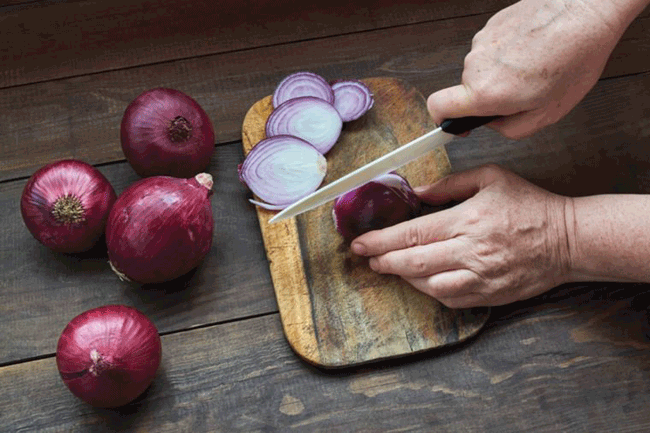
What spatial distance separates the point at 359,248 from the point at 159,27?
2.14 feet

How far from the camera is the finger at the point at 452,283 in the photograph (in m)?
1.21

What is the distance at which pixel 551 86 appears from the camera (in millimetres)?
1134

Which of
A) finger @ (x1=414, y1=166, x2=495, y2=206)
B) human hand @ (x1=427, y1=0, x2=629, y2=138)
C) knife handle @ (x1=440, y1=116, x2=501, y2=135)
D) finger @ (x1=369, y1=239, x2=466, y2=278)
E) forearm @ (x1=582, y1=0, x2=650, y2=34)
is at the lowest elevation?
finger @ (x1=369, y1=239, x2=466, y2=278)

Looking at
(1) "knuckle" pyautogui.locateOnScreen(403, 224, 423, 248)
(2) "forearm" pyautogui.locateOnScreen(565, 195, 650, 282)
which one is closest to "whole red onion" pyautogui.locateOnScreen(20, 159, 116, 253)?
(1) "knuckle" pyautogui.locateOnScreen(403, 224, 423, 248)

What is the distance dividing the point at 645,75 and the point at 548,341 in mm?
621

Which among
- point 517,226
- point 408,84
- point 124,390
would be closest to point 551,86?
point 517,226

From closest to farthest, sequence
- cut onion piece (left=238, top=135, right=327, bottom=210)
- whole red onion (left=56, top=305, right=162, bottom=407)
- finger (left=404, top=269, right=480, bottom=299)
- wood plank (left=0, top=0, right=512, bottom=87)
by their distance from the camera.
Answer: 1. whole red onion (left=56, top=305, right=162, bottom=407)
2. finger (left=404, top=269, right=480, bottom=299)
3. cut onion piece (left=238, top=135, right=327, bottom=210)
4. wood plank (left=0, top=0, right=512, bottom=87)

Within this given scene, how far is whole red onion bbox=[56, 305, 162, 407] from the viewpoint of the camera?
1.11 meters

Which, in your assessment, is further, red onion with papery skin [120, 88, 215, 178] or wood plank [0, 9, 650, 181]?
wood plank [0, 9, 650, 181]

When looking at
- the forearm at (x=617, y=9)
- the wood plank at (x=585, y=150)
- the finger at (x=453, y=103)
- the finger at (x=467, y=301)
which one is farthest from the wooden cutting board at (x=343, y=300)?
the forearm at (x=617, y=9)

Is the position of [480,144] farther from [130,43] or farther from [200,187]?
[130,43]

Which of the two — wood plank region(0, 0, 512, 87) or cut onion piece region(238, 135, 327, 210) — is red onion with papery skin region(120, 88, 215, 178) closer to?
cut onion piece region(238, 135, 327, 210)

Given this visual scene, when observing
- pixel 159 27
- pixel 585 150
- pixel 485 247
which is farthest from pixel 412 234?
pixel 159 27

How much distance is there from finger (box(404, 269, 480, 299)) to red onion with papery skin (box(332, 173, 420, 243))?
0.12 metres
